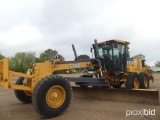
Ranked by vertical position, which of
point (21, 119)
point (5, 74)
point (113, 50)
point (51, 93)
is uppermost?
point (113, 50)

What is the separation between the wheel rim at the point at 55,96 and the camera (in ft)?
22.6

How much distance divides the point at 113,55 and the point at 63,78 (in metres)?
4.34

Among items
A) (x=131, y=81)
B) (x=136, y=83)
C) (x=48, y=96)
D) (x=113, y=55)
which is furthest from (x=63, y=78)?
(x=136, y=83)

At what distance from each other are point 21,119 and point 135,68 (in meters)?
8.30

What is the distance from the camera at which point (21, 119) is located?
668 centimetres

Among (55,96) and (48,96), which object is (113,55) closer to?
(55,96)

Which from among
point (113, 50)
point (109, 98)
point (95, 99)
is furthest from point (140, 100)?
point (113, 50)

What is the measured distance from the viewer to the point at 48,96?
22.6 ft

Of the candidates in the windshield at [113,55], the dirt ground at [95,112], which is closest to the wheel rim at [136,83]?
the windshield at [113,55]

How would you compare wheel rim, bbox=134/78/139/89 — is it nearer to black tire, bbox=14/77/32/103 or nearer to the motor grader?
the motor grader

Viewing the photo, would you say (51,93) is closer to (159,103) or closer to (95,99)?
(95,99)

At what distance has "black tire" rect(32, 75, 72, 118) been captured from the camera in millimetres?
6531

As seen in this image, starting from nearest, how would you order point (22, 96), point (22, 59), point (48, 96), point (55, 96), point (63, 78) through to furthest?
point (48, 96)
point (55, 96)
point (63, 78)
point (22, 96)
point (22, 59)

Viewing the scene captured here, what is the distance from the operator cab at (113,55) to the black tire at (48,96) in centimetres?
365
